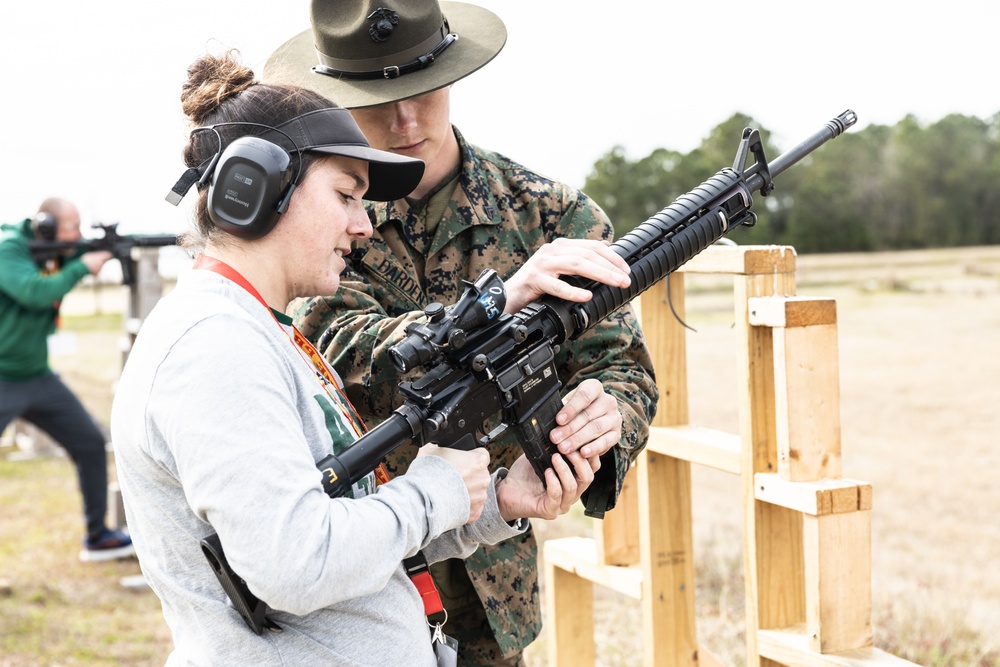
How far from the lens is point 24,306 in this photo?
7.22 meters

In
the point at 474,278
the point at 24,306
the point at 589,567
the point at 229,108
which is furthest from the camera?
→ the point at 24,306

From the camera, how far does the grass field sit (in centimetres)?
542

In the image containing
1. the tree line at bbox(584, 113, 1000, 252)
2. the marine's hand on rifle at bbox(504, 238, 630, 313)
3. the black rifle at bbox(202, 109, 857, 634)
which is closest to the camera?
the black rifle at bbox(202, 109, 857, 634)

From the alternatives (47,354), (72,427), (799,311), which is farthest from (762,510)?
(47,354)

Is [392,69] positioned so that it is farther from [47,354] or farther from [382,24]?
[47,354]

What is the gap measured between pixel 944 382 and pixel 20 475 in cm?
1280

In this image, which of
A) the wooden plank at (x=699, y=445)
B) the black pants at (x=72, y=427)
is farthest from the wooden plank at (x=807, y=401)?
the black pants at (x=72, y=427)

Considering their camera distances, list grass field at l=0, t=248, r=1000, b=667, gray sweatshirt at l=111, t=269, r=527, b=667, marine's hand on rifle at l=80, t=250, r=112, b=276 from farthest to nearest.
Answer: marine's hand on rifle at l=80, t=250, r=112, b=276
grass field at l=0, t=248, r=1000, b=667
gray sweatshirt at l=111, t=269, r=527, b=667

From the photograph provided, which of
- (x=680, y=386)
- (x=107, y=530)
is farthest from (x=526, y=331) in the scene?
(x=107, y=530)

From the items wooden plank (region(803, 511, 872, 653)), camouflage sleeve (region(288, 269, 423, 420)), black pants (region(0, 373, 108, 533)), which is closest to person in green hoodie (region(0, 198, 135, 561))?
black pants (region(0, 373, 108, 533))

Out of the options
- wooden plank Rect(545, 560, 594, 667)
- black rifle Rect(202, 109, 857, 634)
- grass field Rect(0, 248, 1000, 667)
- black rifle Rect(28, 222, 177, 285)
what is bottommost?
grass field Rect(0, 248, 1000, 667)

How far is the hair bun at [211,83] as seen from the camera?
1.87 metres

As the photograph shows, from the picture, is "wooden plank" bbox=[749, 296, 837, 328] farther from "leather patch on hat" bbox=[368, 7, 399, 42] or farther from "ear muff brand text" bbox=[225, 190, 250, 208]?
"ear muff brand text" bbox=[225, 190, 250, 208]

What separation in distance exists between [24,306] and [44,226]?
73 centimetres
